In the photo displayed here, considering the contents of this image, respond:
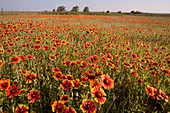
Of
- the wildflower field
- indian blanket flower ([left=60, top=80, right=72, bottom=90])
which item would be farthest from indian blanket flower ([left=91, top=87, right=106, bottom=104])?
indian blanket flower ([left=60, top=80, right=72, bottom=90])

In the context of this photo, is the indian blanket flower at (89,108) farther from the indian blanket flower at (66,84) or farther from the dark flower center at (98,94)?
the indian blanket flower at (66,84)

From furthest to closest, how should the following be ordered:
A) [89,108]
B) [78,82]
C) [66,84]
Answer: [78,82] < [66,84] < [89,108]

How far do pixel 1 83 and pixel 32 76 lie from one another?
345 millimetres

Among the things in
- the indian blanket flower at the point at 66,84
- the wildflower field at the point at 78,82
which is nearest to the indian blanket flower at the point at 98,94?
the wildflower field at the point at 78,82

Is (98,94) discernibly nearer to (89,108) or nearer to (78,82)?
(89,108)

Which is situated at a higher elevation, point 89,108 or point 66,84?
point 66,84

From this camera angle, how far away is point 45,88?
66.6 inches

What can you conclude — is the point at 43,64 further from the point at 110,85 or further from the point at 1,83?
the point at 110,85

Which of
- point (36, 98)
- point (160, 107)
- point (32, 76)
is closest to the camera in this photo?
point (36, 98)

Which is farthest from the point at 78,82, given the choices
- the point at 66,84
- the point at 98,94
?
the point at 98,94

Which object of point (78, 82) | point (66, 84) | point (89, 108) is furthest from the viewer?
point (78, 82)

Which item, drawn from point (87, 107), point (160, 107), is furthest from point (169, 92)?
point (87, 107)

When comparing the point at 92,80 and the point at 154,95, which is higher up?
the point at 92,80

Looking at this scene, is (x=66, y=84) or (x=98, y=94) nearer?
(x=98, y=94)
